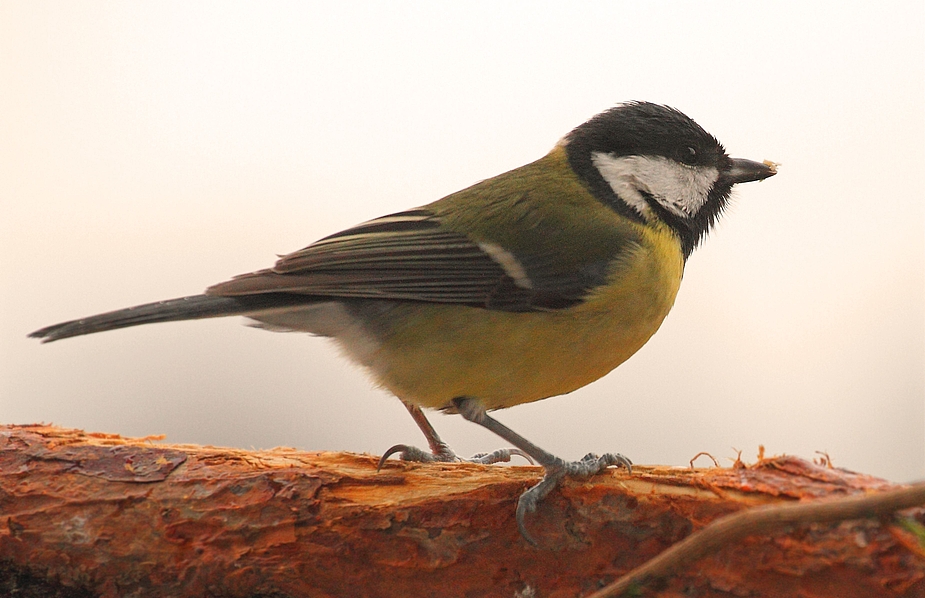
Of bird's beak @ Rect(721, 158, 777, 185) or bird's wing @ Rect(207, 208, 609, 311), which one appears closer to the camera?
bird's wing @ Rect(207, 208, 609, 311)

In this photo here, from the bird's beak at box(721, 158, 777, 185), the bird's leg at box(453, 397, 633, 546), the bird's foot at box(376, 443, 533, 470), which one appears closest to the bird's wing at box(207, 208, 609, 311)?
the bird's leg at box(453, 397, 633, 546)

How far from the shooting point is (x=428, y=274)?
6.16 feet

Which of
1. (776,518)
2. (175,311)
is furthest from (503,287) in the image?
(776,518)

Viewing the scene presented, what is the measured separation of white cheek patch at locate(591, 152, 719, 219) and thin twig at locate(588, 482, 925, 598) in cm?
113

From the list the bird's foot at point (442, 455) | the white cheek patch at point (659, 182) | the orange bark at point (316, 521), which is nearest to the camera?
the orange bark at point (316, 521)

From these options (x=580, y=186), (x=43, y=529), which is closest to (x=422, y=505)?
(x=43, y=529)

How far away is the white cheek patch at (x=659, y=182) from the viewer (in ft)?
6.83

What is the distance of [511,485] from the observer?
1.66m

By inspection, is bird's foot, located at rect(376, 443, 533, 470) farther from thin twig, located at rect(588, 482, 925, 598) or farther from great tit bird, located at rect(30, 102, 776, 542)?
thin twig, located at rect(588, 482, 925, 598)

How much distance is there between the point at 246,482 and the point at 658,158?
125cm

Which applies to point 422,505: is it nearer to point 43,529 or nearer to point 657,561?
point 657,561

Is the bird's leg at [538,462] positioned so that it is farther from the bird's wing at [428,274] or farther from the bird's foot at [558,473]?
the bird's wing at [428,274]

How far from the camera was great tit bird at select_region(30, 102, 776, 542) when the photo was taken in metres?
1.79

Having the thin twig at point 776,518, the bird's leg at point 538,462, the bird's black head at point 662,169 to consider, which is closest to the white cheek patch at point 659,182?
the bird's black head at point 662,169
